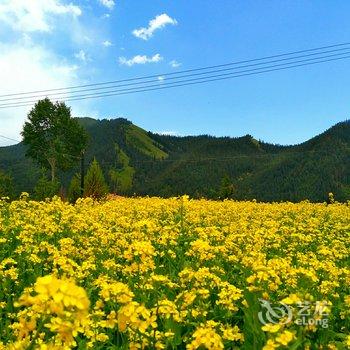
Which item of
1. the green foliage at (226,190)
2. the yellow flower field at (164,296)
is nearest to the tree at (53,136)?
the green foliage at (226,190)

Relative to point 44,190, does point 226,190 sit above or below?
above

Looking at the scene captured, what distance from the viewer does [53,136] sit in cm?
7556

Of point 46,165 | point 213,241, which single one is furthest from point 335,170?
point 213,241

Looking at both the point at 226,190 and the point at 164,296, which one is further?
the point at 226,190

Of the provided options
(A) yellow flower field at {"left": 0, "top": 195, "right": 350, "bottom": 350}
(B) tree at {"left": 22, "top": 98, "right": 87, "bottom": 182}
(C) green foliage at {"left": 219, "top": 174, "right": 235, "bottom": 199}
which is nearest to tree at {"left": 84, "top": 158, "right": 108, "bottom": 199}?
(C) green foliage at {"left": 219, "top": 174, "right": 235, "bottom": 199}

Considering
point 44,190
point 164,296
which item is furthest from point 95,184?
point 164,296

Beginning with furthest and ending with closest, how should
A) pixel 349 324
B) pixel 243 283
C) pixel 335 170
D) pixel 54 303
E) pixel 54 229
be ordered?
1. pixel 335 170
2. pixel 54 229
3. pixel 243 283
4. pixel 349 324
5. pixel 54 303

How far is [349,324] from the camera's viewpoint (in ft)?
20.4

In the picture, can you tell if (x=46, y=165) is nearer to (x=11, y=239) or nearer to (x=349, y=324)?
(x=11, y=239)

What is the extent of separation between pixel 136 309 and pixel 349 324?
3745 millimetres

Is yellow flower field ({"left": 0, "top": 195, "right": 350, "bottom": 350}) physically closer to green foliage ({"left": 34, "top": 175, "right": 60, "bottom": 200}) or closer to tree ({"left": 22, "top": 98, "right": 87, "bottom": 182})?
green foliage ({"left": 34, "top": 175, "right": 60, "bottom": 200})

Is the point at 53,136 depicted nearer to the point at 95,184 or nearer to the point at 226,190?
the point at 226,190

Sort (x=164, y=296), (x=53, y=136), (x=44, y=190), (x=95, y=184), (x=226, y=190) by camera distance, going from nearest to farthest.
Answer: (x=164, y=296) → (x=95, y=184) → (x=44, y=190) → (x=226, y=190) → (x=53, y=136)

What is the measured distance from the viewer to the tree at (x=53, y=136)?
240 feet
